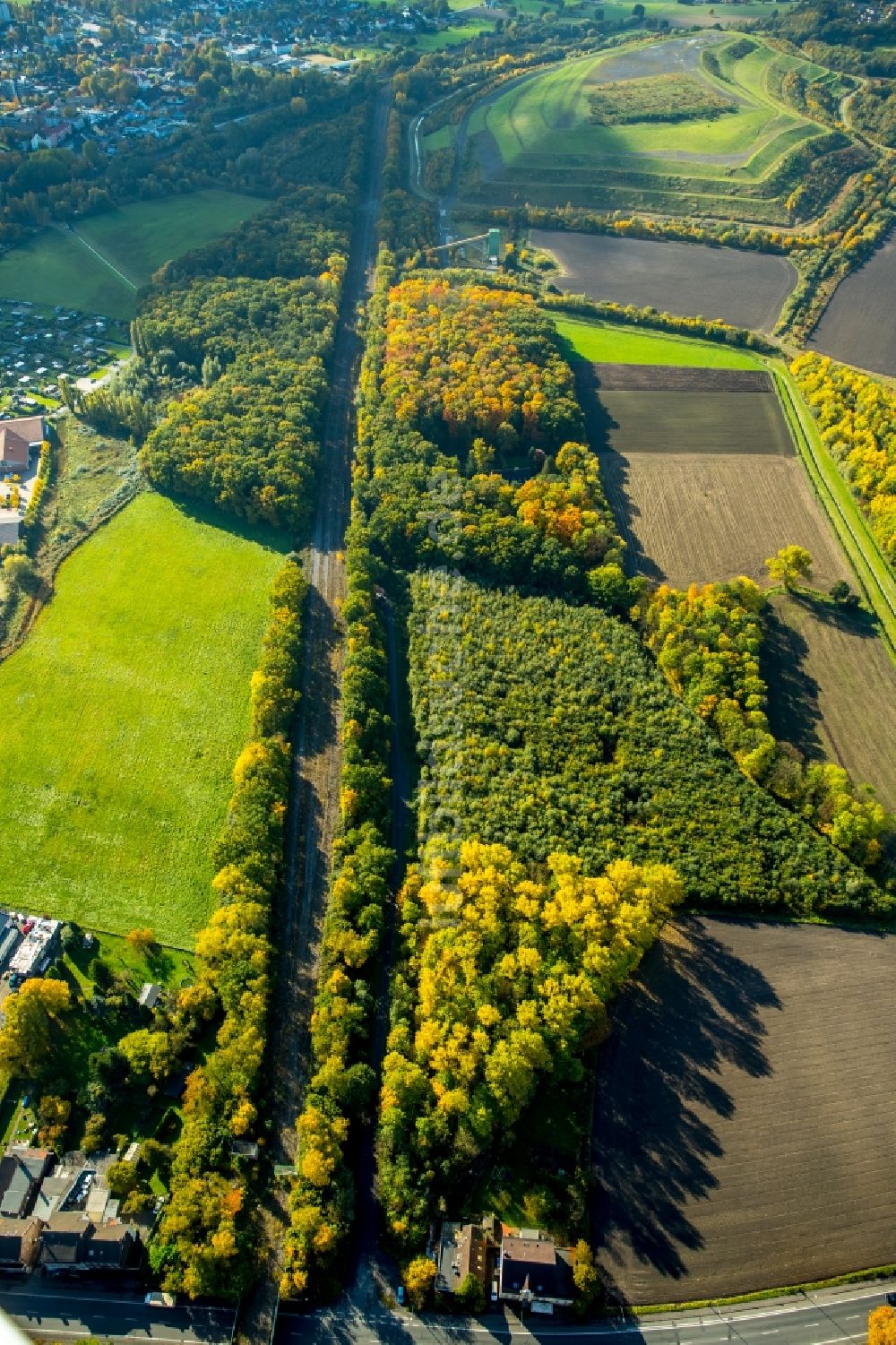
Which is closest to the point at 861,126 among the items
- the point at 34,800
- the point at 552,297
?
the point at 552,297

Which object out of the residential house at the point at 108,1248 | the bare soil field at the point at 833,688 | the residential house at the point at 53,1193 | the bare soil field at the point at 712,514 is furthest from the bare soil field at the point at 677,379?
the residential house at the point at 108,1248

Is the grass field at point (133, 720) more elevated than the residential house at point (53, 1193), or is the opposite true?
the grass field at point (133, 720)

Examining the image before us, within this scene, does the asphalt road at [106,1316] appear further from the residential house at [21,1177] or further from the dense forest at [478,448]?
the dense forest at [478,448]

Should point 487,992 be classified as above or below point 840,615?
below

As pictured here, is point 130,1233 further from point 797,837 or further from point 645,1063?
point 797,837

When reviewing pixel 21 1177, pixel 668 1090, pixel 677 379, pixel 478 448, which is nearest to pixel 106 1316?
pixel 21 1177

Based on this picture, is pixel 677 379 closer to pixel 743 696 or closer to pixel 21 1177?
pixel 743 696
